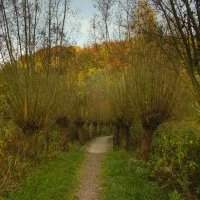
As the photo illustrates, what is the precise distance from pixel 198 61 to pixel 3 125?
12.0 m

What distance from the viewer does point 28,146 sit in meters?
17.6

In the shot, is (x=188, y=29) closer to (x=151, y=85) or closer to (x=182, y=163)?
(x=182, y=163)

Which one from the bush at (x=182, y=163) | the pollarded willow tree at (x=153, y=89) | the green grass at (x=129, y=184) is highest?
the pollarded willow tree at (x=153, y=89)

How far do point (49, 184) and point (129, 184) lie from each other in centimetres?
261

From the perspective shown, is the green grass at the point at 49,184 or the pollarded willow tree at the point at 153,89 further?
the pollarded willow tree at the point at 153,89

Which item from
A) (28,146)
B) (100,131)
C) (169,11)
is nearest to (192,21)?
(169,11)

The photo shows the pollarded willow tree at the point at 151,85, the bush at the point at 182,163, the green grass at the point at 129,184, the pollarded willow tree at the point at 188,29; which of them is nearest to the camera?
the pollarded willow tree at the point at 188,29

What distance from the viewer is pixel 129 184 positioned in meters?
13.8

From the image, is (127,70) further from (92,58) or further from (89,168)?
(92,58)

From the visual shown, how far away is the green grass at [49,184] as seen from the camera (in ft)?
40.2

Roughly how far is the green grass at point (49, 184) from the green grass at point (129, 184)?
1180 millimetres

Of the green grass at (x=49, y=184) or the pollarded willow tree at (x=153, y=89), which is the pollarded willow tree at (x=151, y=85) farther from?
the green grass at (x=49, y=184)

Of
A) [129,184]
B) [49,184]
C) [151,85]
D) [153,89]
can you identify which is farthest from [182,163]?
[151,85]

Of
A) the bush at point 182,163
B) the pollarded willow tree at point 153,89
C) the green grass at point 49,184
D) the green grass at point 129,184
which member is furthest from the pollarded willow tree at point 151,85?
the green grass at point 49,184
